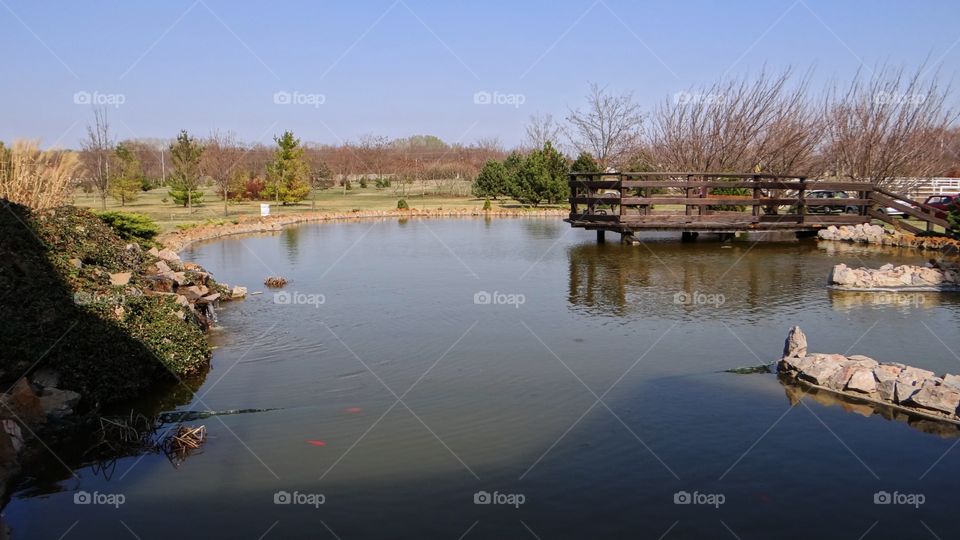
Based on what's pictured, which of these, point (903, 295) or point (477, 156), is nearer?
point (903, 295)

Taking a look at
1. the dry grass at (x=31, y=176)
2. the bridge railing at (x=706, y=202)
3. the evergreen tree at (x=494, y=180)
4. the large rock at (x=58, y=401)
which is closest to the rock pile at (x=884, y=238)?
the bridge railing at (x=706, y=202)

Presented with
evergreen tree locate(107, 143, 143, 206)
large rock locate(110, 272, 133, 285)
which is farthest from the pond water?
evergreen tree locate(107, 143, 143, 206)

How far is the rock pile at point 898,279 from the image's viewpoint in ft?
46.6

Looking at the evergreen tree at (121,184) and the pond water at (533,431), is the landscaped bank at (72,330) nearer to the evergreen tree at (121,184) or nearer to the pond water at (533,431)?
the pond water at (533,431)

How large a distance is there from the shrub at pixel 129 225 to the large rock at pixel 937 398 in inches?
590

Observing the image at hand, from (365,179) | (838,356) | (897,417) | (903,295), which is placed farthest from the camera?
(365,179)

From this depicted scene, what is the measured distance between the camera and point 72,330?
8312 millimetres

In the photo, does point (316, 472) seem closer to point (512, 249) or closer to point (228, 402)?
point (228, 402)

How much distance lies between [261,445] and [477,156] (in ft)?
245

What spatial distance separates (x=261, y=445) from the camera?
23.0 feet

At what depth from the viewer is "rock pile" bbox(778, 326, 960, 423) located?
7508 millimetres

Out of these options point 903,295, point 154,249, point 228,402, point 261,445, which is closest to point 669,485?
point 261,445

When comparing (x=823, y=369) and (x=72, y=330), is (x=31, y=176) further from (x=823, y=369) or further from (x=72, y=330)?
(x=823, y=369)

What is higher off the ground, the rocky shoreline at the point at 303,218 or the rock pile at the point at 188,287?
the rocky shoreline at the point at 303,218
